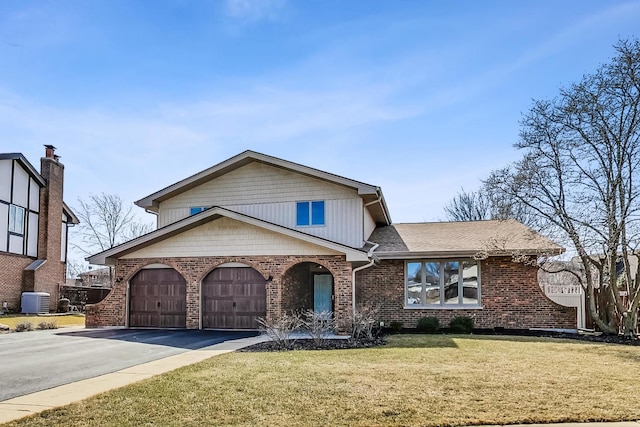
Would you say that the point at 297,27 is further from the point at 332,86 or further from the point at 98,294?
the point at 98,294

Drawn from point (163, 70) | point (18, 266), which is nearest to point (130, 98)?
point (163, 70)

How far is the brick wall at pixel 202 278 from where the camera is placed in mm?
17522

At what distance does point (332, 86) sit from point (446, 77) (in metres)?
3.19

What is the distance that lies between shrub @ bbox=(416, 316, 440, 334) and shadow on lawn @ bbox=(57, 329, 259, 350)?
18.2 ft

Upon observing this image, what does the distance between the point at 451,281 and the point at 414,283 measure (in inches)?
52.1

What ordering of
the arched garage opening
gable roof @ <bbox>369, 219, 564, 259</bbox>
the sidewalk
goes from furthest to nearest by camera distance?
the arched garage opening
gable roof @ <bbox>369, 219, 564, 259</bbox>
the sidewalk

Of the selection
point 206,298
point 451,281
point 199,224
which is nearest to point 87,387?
point 206,298

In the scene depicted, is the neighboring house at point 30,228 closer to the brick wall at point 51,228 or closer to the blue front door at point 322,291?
the brick wall at point 51,228

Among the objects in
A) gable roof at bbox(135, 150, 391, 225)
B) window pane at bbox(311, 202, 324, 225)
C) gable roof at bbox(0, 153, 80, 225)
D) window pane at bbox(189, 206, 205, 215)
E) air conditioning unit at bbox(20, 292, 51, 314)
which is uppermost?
gable roof at bbox(0, 153, 80, 225)

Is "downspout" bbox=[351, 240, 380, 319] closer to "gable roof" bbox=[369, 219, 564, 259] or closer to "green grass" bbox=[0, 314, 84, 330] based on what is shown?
"gable roof" bbox=[369, 219, 564, 259]

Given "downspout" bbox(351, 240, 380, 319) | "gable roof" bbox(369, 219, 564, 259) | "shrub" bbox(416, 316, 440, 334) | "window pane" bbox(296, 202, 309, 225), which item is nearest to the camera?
"downspout" bbox(351, 240, 380, 319)

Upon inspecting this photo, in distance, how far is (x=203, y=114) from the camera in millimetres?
17062

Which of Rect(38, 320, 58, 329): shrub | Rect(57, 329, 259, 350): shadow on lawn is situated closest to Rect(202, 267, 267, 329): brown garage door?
Rect(57, 329, 259, 350): shadow on lawn

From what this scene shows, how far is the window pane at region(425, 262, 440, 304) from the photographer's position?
19625mm
